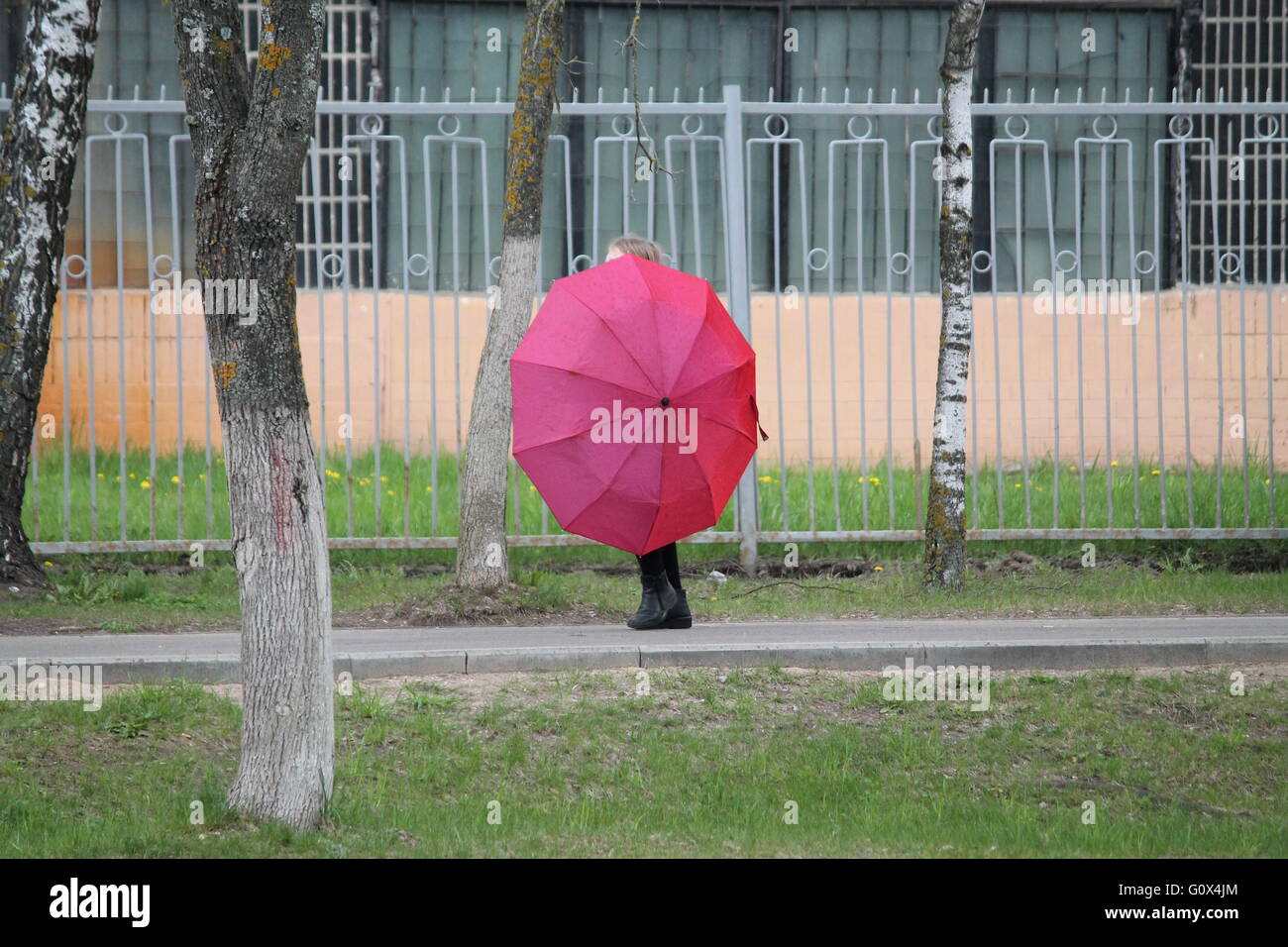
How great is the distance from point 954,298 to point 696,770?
12.3 ft

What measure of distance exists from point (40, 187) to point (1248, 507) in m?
7.91

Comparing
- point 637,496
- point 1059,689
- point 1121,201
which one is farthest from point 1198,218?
point 637,496

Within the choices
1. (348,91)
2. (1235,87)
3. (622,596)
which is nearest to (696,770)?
(622,596)

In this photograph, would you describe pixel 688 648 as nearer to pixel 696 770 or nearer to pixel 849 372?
pixel 696 770

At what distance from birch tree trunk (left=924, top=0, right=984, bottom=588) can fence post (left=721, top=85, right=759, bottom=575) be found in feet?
4.37

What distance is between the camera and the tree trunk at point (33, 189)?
8047mm

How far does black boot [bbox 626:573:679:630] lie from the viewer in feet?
24.5

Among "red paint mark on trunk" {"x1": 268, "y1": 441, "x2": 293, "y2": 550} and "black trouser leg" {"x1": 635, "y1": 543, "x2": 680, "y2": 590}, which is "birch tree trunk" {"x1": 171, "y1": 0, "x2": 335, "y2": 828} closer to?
"red paint mark on trunk" {"x1": 268, "y1": 441, "x2": 293, "y2": 550}

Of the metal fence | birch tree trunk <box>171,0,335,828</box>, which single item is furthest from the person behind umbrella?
the metal fence

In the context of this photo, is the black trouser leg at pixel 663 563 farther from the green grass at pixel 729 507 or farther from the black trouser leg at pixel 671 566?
the green grass at pixel 729 507

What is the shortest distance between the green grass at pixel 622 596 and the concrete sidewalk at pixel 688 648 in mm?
326

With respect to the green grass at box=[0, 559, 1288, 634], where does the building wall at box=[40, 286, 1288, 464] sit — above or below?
above

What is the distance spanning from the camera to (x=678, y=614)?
24.6 feet

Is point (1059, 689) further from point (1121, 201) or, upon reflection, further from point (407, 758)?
point (1121, 201)
